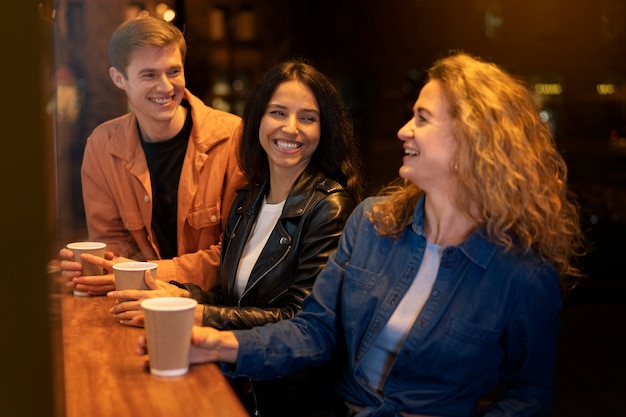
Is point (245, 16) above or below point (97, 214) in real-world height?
above

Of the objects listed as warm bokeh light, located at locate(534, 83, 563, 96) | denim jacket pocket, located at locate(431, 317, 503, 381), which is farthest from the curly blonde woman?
warm bokeh light, located at locate(534, 83, 563, 96)

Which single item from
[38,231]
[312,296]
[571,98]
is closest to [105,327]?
[312,296]

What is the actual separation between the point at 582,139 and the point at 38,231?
4.95 m

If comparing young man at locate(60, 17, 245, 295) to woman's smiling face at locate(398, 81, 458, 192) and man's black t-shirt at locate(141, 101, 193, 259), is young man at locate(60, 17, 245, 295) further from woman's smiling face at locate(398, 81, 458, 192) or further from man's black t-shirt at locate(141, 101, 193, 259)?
woman's smiling face at locate(398, 81, 458, 192)

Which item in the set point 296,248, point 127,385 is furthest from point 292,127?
point 127,385

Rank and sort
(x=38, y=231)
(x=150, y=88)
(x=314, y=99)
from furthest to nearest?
(x=150, y=88) → (x=314, y=99) → (x=38, y=231)

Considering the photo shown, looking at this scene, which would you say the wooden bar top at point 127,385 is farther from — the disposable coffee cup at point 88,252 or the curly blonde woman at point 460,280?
the disposable coffee cup at point 88,252

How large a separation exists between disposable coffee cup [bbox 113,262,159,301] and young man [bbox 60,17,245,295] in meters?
0.66

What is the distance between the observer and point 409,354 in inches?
70.2

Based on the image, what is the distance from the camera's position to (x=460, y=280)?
178 centimetres

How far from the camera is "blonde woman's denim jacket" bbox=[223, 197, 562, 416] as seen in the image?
1.75 m

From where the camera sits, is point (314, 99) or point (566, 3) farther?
point (566, 3)

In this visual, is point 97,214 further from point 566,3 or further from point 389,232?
point 566,3

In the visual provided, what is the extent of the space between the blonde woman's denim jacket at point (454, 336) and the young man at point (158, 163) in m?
0.88
